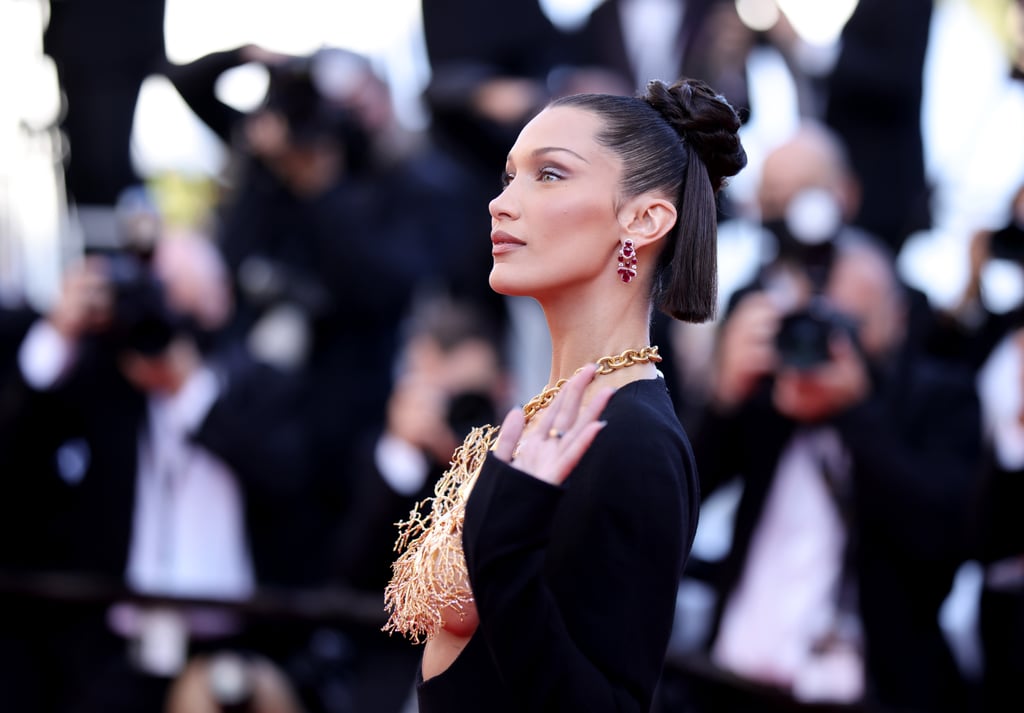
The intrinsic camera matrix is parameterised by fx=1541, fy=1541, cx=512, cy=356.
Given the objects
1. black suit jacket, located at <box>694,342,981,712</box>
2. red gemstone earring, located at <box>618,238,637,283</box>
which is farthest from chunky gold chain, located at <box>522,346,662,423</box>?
black suit jacket, located at <box>694,342,981,712</box>

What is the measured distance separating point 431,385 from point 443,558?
2.30 metres

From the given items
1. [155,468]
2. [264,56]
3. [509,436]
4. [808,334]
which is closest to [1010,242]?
[808,334]

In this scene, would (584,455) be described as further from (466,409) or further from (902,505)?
(466,409)

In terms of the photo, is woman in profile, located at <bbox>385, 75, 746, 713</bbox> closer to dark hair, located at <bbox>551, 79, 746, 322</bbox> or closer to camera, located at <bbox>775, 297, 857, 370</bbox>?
dark hair, located at <bbox>551, 79, 746, 322</bbox>

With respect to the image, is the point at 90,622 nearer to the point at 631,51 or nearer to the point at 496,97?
the point at 496,97

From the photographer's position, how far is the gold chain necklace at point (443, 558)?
84.3 inches

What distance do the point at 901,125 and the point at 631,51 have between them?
3.37 feet

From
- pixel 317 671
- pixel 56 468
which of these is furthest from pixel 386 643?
pixel 56 468

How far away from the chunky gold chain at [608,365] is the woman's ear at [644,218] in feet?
0.52

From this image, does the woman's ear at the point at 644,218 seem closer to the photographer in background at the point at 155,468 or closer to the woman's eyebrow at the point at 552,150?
the woman's eyebrow at the point at 552,150

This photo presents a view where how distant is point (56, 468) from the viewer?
5297mm

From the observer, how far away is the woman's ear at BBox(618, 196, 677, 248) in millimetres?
2191

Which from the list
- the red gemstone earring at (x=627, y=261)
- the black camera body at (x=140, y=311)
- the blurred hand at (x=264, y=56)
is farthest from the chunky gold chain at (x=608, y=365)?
the blurred hand at (x=264, y=56)

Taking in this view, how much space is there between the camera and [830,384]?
3801 mm
